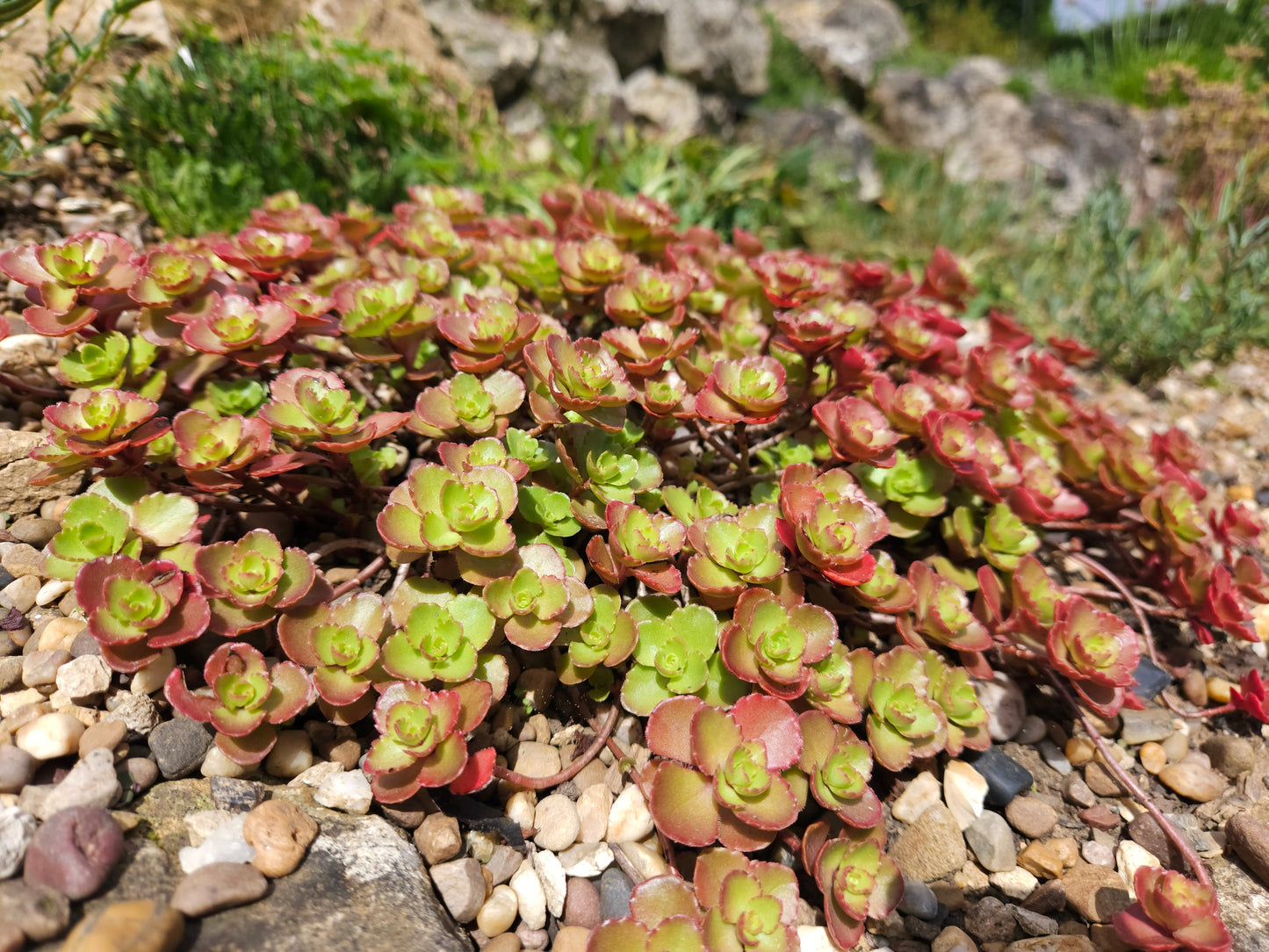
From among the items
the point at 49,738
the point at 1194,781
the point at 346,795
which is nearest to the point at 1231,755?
the point at 1194,781

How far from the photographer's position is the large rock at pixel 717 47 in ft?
22.6

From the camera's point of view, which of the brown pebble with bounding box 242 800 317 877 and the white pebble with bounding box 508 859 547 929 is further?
the white pebble with bounding box 508 859 547 929

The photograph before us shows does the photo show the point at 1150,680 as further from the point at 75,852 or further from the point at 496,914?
the point at 75,852

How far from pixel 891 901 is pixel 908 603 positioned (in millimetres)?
671

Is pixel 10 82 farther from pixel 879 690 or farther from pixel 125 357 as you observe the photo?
pixel 879 690

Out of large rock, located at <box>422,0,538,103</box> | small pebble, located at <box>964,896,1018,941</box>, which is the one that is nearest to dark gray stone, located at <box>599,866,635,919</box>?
small pebble, located at <box>964,896,1018,941</box>

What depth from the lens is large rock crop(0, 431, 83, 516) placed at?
1.86 m

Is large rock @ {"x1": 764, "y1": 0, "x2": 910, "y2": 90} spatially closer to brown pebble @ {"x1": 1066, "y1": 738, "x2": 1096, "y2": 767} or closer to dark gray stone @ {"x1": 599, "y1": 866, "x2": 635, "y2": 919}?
brown pebble @ {"x1": 1066, "y1": 738, "x2": 1096, "y2": 767}

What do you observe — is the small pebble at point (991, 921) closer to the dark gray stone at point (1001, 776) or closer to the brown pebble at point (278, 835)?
the dark gray stone at point (1001, 776)

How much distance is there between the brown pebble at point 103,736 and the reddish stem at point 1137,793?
2303 mm

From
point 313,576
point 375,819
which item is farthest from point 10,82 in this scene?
point 375,819

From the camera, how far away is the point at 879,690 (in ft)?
5.83

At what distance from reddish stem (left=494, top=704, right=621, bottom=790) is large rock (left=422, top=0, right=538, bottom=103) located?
16.6ft

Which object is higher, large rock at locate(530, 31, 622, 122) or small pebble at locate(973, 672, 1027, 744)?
large rock at locate(530, 31, 622, 122)
